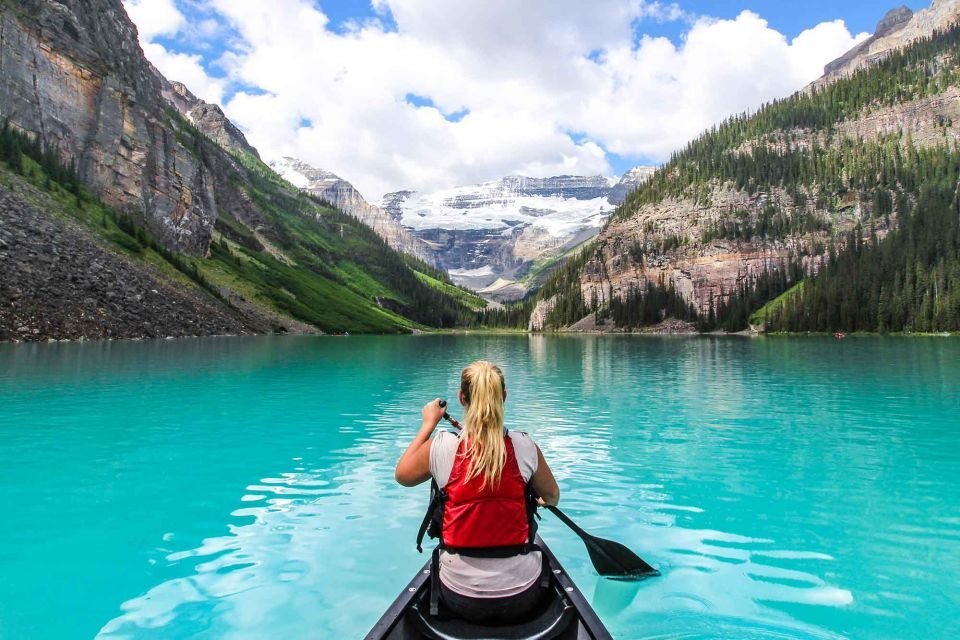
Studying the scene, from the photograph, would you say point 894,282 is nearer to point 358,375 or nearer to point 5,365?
point 358,375

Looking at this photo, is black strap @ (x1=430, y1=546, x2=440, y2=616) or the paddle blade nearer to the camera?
black strap @ (x1=430, y1=546, x2=440, y2=616)

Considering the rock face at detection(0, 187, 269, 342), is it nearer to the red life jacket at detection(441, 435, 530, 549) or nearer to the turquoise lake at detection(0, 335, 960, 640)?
the turquoise lake at detection(0, 335, 960, 640)

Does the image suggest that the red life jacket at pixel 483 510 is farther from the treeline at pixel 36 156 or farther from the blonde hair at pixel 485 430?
the treeline at pixel 36 156

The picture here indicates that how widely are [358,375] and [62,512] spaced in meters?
36.4

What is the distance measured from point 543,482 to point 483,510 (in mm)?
979

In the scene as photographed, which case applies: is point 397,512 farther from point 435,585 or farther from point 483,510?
point 483,510

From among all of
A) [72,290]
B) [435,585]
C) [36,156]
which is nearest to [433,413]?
[435,585]

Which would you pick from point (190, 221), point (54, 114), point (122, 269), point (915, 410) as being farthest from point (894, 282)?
point (54, 114)

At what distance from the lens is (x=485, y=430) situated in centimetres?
645

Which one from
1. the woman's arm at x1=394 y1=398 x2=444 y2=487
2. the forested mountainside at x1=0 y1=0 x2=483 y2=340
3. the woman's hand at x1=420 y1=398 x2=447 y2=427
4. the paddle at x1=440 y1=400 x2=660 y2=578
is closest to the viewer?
the woman's arm at x1=394 y1=398 x2=444 y2=487

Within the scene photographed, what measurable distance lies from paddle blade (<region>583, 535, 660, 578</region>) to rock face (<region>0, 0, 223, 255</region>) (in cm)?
15527

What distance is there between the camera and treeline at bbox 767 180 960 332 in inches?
5699

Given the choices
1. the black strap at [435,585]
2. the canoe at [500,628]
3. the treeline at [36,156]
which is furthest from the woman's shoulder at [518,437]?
the treeline at [36,156]

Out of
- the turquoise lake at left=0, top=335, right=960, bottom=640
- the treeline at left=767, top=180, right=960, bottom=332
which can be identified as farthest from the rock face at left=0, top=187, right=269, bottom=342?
the treeline at left=767, top=180, right=960, bottom=332
